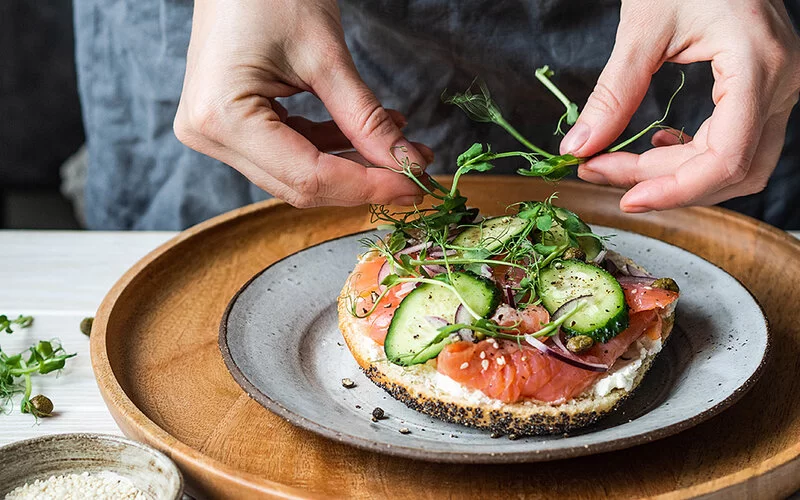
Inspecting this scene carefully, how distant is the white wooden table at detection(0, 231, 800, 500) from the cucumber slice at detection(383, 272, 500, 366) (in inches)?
25.1

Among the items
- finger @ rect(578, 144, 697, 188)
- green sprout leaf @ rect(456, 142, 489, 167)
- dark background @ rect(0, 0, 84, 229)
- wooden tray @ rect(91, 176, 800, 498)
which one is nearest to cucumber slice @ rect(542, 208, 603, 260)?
finger @ rect(578, 144, 697, 188)

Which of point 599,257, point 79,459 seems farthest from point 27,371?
point 599,257

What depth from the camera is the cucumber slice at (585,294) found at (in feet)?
5.38

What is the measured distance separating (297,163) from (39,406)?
2.47 feet

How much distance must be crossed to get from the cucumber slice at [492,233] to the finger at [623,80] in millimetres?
264

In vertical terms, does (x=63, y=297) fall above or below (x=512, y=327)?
below

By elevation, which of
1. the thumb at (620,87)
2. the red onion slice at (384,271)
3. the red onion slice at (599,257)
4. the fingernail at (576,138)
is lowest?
the red onion slice at (384,271)

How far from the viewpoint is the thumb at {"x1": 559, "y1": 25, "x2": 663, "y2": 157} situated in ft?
5.86

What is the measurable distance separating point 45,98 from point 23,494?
12.3 ft

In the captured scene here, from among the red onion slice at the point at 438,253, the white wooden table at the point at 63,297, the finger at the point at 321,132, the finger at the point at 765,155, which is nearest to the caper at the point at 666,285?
the finger at the point at 765,155

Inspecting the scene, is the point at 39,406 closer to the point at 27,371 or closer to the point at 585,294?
the point at 27,371

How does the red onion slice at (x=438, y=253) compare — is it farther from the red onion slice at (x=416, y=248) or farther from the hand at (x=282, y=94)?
the hand at (x=282, y=94)

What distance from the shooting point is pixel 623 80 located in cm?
179

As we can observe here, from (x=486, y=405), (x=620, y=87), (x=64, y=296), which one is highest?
(x=620, y=87)
